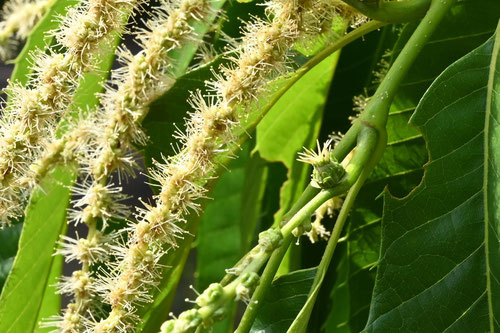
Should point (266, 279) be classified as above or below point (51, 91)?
below

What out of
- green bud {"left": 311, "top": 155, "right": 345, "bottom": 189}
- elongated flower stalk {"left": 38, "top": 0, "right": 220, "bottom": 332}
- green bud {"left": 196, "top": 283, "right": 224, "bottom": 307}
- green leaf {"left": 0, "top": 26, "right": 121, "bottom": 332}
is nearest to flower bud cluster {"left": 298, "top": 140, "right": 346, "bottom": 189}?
green bud {"left": 311, "top": 155, "right": 345, "bottom": 189}

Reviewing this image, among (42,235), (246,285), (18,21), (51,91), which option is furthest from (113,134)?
(18,21)

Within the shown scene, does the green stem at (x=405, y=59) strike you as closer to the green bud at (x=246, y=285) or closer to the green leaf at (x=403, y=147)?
the green leaf at (x=403, y=147)

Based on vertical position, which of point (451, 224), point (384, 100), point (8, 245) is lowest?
point (8, 245)

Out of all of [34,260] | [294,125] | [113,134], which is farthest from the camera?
[294,125]

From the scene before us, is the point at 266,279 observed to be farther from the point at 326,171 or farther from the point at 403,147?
the point at 403,147

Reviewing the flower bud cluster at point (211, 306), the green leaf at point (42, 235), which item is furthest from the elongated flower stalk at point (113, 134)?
the flower bud cluster at point (211, 306)
